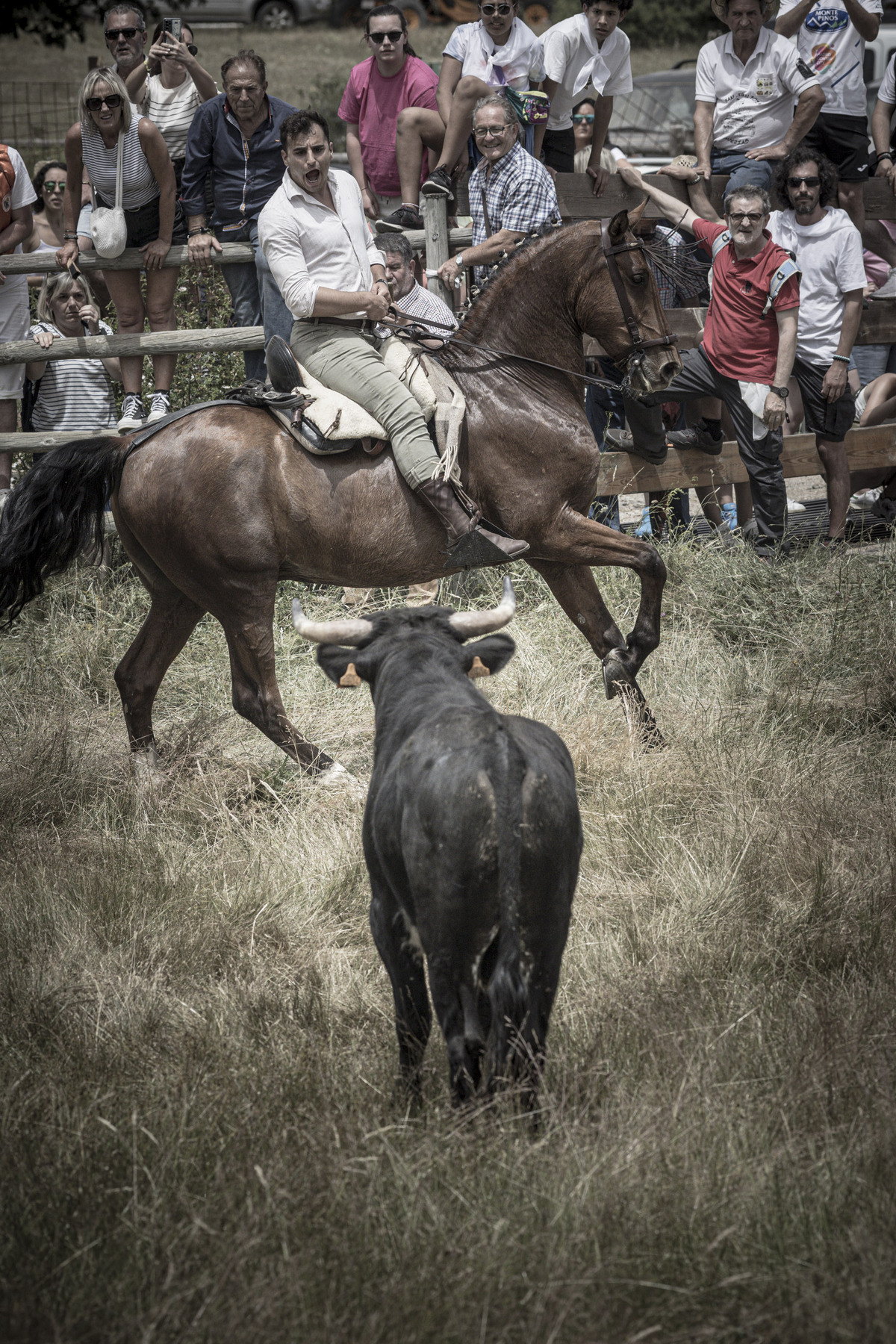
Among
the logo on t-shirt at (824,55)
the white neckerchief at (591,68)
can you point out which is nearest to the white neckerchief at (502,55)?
the white neckerchief at (591,68)

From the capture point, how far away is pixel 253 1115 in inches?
132

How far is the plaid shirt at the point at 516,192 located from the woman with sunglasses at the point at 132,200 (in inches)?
85.2

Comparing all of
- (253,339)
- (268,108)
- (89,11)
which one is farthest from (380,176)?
(89,11)

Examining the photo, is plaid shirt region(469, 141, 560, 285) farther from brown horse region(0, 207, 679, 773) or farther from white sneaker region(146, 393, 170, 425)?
white sneaker region(146, 393, 170, 425)

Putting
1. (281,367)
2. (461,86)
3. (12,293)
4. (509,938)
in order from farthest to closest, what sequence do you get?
(12,293)
(461,86)
(281,367)
(509,938)

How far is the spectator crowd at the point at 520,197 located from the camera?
8180mm

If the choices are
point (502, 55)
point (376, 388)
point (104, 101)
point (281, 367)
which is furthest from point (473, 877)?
point (502, 55)

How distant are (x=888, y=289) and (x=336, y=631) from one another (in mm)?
8250

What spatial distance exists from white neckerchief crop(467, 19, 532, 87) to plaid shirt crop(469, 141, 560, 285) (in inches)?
53.4

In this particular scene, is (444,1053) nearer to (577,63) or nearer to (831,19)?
(577,63)

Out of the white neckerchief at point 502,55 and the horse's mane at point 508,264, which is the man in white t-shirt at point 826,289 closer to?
the white neckerchief at point 502,55

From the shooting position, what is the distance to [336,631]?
375cm

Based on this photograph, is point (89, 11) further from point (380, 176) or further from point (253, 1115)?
point (253, 1115)

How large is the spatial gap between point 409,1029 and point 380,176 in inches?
310
